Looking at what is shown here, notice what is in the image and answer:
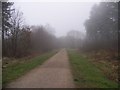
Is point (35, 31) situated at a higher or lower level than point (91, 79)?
higher

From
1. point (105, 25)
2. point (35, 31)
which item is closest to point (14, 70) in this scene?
point (105, 25)

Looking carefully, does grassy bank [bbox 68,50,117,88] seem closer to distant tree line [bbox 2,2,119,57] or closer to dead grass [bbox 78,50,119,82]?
dead grass [bbox 78,50,119,82]

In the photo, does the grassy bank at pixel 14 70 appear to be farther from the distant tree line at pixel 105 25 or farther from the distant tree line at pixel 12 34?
the distant tree line at pixel 105 25

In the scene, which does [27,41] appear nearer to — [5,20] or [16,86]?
[5,20]

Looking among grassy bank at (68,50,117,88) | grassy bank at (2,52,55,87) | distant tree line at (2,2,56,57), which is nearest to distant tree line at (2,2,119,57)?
distant tree line at (2,2,56,57)

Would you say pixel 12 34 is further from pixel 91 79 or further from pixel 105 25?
pixel 91 79

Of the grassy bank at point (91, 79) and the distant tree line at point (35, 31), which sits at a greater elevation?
the distant tree line at point (35, 31)

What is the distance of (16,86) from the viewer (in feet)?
40.3

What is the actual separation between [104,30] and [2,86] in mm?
42102

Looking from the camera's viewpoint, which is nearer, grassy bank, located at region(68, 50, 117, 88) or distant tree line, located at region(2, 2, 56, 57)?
grassy bank, located at region(68, 50, 117, 88)

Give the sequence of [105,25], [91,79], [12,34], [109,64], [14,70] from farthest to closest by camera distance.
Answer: [105,25] < [12,34] < [109,64] < [14,70] < [91,79]

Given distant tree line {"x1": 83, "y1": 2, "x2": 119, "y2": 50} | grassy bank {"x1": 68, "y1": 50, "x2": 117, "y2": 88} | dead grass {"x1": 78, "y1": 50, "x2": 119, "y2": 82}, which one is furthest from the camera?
distant tree line {"x1": 83, "y1": 2, "x2": 119, "y2": 50}

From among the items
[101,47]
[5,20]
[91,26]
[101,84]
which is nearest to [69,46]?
[91,26]

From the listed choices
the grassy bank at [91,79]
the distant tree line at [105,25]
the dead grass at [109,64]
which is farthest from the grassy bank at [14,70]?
the distant tree line at [105,25]
